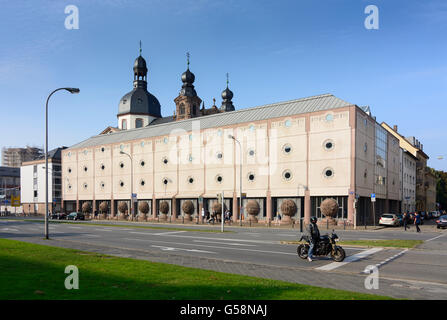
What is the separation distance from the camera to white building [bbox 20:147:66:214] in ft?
278

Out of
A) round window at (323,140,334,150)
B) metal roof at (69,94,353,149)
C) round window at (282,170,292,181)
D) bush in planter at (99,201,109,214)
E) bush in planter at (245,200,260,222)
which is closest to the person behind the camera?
round window at (323,140,334,150)

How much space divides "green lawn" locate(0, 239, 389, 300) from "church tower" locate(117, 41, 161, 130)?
3134 inches

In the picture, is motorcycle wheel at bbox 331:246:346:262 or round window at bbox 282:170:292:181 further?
round window at bbox 282:170:292:181

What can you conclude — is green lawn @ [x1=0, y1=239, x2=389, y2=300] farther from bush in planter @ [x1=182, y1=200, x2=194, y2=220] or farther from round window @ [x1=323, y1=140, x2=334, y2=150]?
bush in planter @ [x1=182, y1=200, x2=194, y2=220]

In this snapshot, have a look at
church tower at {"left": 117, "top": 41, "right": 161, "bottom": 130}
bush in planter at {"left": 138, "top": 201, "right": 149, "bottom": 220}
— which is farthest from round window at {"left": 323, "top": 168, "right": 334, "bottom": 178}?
church tower at {"left": 117, "top": 41, "right": 161, "bottom": 130}

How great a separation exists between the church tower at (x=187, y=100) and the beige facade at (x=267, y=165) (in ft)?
82.5

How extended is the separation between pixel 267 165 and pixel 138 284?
130ft

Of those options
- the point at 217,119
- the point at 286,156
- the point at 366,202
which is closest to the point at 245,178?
the point at 286,156

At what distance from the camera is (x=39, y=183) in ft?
284

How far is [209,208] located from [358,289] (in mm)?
45789

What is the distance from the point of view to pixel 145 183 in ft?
204

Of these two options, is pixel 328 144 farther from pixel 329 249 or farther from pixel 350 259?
pixel 329 249

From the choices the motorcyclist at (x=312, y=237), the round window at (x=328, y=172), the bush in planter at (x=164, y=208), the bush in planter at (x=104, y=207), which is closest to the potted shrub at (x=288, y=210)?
the round window at (x=328, y=172)
